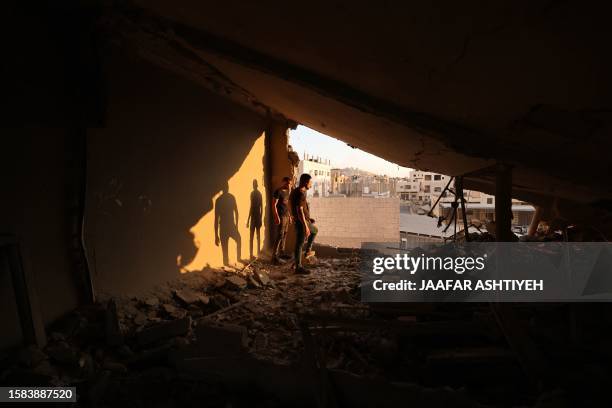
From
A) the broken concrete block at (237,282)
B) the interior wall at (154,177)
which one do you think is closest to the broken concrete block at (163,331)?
the interior wall at (154,177)

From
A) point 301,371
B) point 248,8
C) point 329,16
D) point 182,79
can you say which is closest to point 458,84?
point 329,16

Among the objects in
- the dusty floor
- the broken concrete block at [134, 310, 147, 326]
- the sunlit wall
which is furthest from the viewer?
the sunlit wall

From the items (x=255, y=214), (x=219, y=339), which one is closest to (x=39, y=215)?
(x=219, y=339)

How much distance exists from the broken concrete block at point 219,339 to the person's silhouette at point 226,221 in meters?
3.00

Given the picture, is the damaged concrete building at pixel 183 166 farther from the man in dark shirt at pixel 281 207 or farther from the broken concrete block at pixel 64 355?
the man in dark shirt at pixel 281 207

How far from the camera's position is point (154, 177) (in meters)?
4.37

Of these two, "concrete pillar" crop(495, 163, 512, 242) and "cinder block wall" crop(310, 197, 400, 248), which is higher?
"concrete pillar" crop(495, 163, 512, 242)

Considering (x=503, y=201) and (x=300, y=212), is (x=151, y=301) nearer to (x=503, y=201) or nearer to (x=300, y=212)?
(x=300, y=212)

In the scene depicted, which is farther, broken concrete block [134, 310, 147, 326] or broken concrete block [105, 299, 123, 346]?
broken concrete block [134, 310, 147, 326]

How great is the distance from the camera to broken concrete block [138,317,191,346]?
10.2ft

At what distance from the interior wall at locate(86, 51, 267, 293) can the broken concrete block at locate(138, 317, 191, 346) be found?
3.02 ft

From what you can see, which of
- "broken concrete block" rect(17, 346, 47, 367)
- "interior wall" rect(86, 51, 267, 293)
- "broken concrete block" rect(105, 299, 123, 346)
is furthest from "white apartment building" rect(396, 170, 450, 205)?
"broken concrete block" rect(17, 346, 47, 367)

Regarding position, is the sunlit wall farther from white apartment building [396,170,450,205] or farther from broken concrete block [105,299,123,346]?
white apartment building [396,170,450,205]

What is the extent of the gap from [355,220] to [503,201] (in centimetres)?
1208
